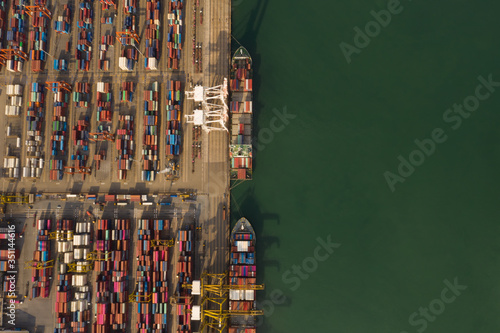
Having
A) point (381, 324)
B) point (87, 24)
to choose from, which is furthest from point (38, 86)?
point (381, 324)

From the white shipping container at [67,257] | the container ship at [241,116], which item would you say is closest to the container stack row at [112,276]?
the white shipping container at [67,257]

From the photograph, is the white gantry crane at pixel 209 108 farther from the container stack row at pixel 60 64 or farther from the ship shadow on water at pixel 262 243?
the container stack row at pixel 60 64

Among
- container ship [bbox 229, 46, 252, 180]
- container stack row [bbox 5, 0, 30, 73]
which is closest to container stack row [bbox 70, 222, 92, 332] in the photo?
container ship [bbox 229, 46, 252, 180]

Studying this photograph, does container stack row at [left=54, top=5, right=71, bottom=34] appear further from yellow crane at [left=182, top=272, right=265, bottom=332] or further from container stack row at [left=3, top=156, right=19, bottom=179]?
yellow crane at [left=182, top=272, right=265, bottom=332]

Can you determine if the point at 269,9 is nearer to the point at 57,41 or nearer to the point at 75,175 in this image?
the point at 57,41

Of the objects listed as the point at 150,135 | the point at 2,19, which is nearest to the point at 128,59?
the point at 150,135

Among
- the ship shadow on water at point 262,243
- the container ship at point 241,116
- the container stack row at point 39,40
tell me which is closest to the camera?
the ship shadow on water at point 262,243
